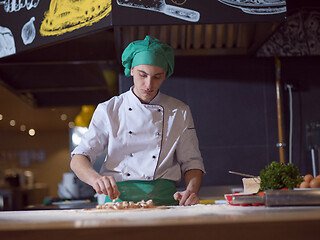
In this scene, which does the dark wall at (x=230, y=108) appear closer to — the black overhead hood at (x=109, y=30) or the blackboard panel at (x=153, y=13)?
the black overhead hood at (x=109, y=30)

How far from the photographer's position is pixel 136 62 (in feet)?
6.80

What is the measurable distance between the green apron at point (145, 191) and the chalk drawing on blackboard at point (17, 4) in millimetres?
1629

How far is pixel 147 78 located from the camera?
2.03 meters

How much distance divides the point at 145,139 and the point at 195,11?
85cm

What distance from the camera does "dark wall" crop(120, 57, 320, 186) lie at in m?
3.40

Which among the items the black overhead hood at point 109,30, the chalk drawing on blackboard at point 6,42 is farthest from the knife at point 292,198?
the chalk drawing on blackboard at point 6,42

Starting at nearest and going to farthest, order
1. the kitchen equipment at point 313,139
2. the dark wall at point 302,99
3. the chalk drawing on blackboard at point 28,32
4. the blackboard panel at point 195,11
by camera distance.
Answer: the blackboard panel at point 195,11
the chalk drawing on blackboard at point 28,32
the kitchen equipment at point 313,139
the dark wall at point 302,99

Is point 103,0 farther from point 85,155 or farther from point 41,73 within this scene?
point 41,73

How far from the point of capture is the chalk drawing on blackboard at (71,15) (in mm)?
2598

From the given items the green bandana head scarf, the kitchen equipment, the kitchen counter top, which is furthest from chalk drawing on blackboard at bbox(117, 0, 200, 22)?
the kitchen counter top

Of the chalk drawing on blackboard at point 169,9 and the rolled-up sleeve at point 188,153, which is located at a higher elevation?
the chalk drawing on blackboard at point 169,9

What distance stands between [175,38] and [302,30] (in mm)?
974

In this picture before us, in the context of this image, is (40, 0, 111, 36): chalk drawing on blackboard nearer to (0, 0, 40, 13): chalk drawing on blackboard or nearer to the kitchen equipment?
(0, 0, 40, 13): chalk drawing on blackboard

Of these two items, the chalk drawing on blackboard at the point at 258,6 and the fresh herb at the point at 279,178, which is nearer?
the fresh herb at the point at 279,178
